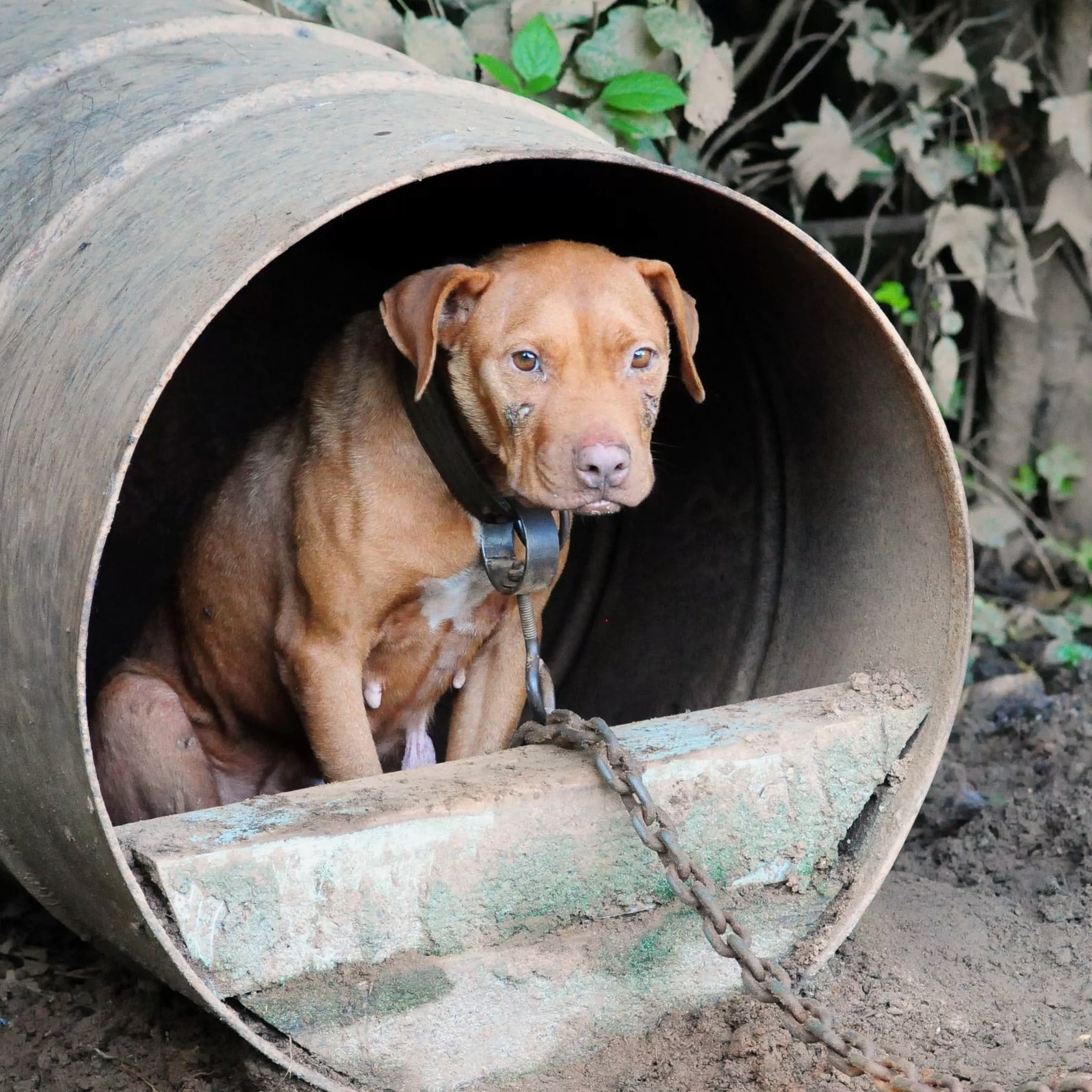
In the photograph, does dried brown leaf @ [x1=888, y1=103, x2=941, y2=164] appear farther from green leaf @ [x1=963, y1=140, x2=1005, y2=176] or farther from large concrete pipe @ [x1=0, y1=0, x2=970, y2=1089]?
large concrete pipe @ [x1=0, y1=0, x2=970, y2=1089]

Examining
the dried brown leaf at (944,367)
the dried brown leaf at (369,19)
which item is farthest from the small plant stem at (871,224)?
the dried brown leaf at (369,19)

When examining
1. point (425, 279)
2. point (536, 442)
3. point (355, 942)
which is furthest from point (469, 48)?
point (355, 942)

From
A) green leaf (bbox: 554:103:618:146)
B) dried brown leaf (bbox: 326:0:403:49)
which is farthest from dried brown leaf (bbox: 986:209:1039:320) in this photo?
dried brown leaf (bbox: 326:0:403:49)

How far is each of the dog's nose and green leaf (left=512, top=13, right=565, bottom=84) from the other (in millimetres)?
1705

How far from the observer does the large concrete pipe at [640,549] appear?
2.45 metres

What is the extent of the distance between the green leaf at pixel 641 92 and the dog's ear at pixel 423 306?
1469 millimetres

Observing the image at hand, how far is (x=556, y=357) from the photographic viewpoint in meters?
2.95

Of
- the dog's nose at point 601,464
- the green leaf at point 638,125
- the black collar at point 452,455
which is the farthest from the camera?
the green leaf at point 638,125

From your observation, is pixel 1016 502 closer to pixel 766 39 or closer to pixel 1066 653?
pixel 1066 653

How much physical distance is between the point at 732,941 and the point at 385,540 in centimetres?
120

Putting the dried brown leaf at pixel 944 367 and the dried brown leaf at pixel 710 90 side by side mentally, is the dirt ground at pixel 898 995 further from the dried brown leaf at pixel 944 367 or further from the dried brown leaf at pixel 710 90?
the dried brown leaf at pixel 710 90

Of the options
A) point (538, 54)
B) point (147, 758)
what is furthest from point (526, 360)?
point (538, 54)

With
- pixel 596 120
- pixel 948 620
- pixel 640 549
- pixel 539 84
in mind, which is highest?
pixel 539 84

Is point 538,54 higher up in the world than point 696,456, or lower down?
higher up
